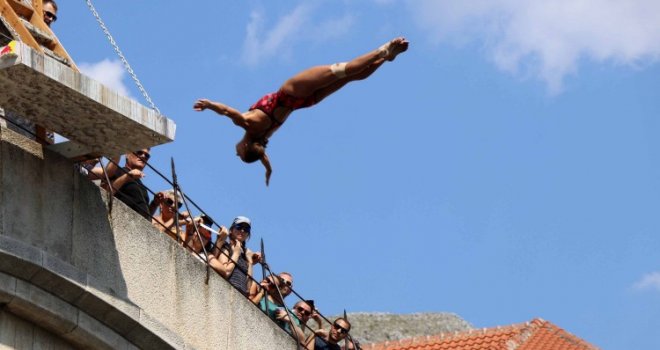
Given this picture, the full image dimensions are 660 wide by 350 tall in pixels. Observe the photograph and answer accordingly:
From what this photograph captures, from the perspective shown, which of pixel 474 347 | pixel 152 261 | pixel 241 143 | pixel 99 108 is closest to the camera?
pixel 99 108

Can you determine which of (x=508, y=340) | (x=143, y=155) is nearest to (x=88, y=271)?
(x=143, y=155)

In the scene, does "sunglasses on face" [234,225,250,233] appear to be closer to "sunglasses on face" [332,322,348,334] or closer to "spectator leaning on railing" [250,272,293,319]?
"spectator leaning on railing" [250,272,293,319]

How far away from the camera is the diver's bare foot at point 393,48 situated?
22.1 meters

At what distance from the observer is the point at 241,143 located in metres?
23.5

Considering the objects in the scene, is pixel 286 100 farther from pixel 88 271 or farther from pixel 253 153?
pixel 88 271

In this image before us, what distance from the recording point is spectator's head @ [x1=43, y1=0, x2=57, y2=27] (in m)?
23.4

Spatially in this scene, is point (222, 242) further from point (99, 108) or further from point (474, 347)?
point (474, 347)

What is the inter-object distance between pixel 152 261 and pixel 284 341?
2561 mm

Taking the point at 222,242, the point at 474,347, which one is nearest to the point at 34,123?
the point at 222,242

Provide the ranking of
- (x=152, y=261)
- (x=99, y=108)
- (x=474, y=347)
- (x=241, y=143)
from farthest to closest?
(x=474, y=347) → (x=241, y=143) → (x=152, y=261) → (x=99, y=108)

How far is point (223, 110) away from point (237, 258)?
2362mm

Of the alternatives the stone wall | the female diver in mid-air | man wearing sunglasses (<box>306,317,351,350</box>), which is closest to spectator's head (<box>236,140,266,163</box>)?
the female diver in mid-air

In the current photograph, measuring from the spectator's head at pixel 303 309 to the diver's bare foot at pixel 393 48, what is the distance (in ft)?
14.4

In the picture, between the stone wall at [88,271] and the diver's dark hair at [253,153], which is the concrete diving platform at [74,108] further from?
the diver's dark hair at [253,153]
